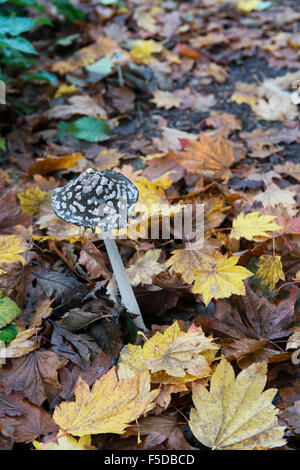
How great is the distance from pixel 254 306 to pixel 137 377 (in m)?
0.85

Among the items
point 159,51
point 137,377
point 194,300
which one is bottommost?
point 194,300

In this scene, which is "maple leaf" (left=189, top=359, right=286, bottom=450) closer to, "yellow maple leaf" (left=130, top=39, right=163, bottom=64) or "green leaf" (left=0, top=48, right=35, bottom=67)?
"green leaf" (left=0, top=48, right=35, bottom=67)

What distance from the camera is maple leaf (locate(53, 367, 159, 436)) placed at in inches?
70.7

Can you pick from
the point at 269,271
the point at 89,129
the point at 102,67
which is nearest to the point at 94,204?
the point at 269,271

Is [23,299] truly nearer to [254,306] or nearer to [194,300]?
[194,300]

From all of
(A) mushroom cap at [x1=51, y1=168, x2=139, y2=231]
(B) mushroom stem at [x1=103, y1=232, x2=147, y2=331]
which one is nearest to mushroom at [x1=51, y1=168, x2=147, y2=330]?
(A) mushroom cap at [x1=51, y1=168, x2=139, y2=231]

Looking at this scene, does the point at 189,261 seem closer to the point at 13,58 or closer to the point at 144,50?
the point at 13,58

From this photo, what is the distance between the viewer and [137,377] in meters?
1.94

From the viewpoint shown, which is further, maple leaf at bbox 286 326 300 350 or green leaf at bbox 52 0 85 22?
green leaf at bbox 52 0 85 22

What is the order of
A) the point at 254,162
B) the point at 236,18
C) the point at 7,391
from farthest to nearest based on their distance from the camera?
the point at 236,18
the point at 254,162
the point at 7,391

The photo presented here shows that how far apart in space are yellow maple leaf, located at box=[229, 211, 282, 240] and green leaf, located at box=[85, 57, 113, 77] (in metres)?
2.79

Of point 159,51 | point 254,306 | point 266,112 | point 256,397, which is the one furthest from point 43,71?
point 256,397

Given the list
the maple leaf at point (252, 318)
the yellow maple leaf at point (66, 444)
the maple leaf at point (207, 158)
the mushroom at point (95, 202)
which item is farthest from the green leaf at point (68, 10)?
the yellow maple leaf at point (66, 444)

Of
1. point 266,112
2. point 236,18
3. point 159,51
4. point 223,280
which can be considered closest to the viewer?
point 223,280
